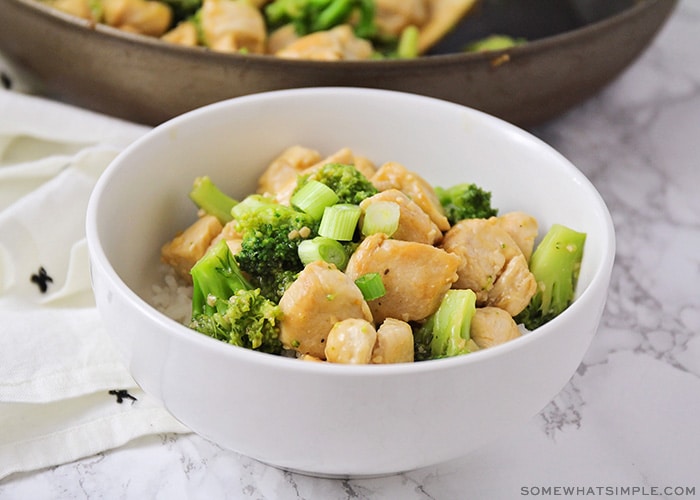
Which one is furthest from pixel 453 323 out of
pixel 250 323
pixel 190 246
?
pixel 190 246

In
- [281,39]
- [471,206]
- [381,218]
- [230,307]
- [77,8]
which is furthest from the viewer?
[281,39]

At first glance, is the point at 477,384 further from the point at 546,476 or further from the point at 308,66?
the point at 308,66

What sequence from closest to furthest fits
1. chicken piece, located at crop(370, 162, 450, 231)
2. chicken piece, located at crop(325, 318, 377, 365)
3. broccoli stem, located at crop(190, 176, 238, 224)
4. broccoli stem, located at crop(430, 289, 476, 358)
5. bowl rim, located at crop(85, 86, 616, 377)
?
bowl rim, located at crop(85, 86, 616, 377)
chicken piece, located at crop(325, 318, 377, 365)
broccoli stem, located at crop(430, 289, 476, 358)
chicken piece, located at crop(370, 162, 450, 231)
broccoli stem, located at crop(190, 176, 238, 224)

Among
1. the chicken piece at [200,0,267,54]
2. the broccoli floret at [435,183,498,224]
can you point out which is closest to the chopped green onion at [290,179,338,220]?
the broccoli floret at [435,183,498,224]

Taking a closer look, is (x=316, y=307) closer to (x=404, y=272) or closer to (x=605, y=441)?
(x=404, y=272)

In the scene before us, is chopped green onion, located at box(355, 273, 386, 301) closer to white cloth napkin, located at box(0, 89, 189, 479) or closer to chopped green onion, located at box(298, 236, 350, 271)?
chopped green onion, located at box(298, 236, 350, 271)
